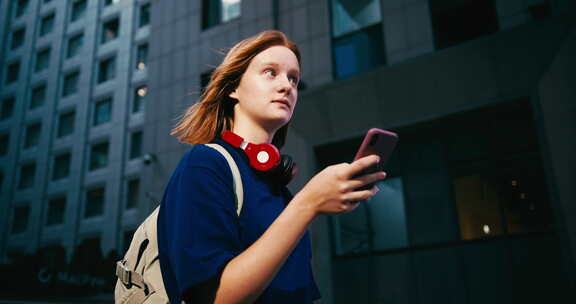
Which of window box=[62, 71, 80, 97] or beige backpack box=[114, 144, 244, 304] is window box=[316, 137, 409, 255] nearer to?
beige backpack box=[114, 144, 244, 304]

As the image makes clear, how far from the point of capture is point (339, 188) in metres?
1.21

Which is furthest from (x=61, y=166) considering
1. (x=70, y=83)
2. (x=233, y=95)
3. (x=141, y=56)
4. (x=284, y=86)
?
(x=284, y=86)

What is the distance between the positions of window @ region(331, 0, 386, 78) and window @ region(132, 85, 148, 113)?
17.8m

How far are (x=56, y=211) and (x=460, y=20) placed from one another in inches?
1048

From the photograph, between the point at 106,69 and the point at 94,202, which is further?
the point at 106,69

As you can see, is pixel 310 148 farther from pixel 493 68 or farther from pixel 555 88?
pixel 555 88

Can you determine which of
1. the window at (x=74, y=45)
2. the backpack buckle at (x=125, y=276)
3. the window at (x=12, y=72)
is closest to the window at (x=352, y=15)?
the backpack buckle at (x=125, y=276)

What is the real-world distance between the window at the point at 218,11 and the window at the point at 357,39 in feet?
13.7

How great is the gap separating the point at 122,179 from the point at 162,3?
40.2ft

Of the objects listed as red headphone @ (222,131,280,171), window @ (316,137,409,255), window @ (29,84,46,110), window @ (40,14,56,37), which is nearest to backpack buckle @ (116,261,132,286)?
red headphone @ (222,131,280,171)

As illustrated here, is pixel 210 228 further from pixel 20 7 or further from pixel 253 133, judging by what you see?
pixel 20 7

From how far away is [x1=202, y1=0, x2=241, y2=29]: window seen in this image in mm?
14337

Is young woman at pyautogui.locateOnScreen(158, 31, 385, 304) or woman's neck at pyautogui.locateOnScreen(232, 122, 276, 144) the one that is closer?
young woman at pyautogui.locateOnScreen(158, 31, 385, 304)

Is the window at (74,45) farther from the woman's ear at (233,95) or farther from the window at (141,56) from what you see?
the woman's ear at (233,95)
